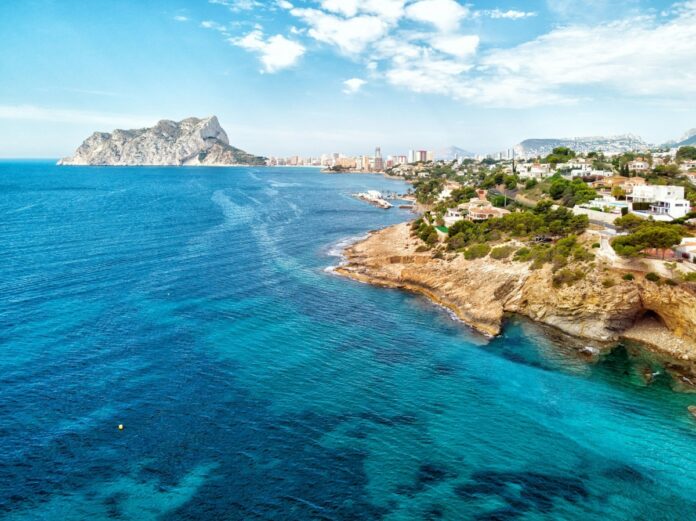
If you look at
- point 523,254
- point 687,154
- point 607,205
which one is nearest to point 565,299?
point 523,254

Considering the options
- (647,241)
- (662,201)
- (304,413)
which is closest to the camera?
(304,413)

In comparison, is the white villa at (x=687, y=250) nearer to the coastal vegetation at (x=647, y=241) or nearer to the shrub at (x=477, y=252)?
the coastal vegetation at (x=647, y=241)

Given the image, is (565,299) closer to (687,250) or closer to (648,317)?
(648,317)

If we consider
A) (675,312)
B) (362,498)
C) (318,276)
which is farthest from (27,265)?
(675,312)

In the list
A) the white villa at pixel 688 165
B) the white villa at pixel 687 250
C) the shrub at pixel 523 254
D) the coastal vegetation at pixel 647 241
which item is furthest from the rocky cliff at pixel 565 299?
the white villa at pixel 688 165

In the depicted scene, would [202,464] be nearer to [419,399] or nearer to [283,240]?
[419,399]

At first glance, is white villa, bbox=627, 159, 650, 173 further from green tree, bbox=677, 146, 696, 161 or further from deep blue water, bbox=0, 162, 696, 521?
deep blue water, bbox=0, 162, 696, 521
